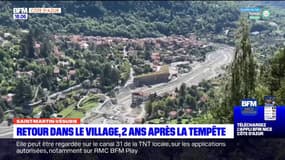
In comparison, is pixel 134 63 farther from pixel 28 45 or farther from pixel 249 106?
pixel 249 106

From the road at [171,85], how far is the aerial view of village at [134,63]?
0.03 m

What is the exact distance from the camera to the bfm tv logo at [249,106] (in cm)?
747

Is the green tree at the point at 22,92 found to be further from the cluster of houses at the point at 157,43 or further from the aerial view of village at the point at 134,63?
the cluster of houses at the point at 157,43

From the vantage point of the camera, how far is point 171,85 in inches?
545

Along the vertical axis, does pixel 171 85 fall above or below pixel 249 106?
below

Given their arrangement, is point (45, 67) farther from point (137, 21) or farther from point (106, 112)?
point (137, 21)

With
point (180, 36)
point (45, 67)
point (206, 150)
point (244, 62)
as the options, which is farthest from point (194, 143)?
point (180, 36)

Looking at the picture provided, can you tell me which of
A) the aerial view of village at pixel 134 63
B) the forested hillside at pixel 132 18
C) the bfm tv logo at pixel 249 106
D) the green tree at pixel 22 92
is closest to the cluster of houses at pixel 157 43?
the aerial view of village at pixel 134 63

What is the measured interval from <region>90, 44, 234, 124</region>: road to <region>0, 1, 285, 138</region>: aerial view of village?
3 centimetres

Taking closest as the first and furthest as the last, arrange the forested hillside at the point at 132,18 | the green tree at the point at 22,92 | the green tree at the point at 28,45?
1. the green tree at the point at 22,92
2. the green tree at the point at 28,45
3. the forested hillside at the point at 132,18

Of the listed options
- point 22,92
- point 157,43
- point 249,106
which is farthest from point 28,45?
point 249,106

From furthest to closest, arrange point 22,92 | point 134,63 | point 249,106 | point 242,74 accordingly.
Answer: point 134,63, point 22,92, point 242,74, point 249,106

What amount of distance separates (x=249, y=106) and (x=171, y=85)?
6.32 meters

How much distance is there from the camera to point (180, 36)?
19422 mm
